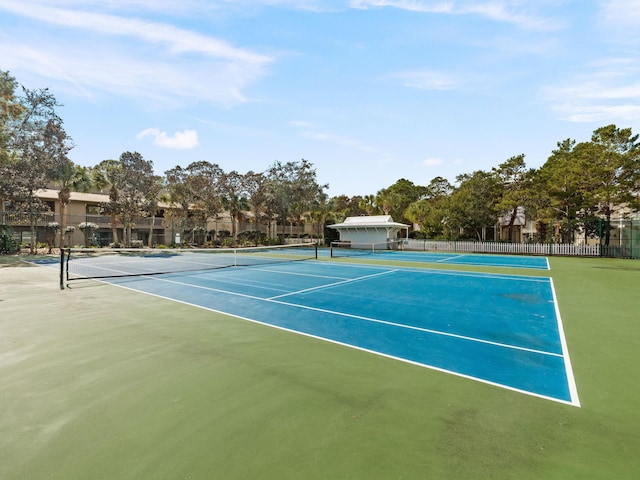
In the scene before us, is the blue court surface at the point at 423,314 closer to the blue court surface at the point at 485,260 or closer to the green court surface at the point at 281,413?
the green court surface at the point at 281,413

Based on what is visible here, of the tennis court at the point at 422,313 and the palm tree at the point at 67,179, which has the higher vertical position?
the palm tree at the point at 67,179

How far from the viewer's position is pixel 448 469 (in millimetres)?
3219

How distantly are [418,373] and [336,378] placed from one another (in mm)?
1369

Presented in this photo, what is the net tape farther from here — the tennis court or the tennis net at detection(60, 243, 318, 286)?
the tennis court

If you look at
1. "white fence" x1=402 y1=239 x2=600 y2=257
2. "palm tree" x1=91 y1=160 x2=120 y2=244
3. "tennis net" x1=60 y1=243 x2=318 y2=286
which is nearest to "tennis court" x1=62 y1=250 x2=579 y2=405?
"tennis net" x1=60 y1=243 x2=318 y2=286

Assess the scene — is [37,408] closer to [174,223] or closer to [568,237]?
[568,237]

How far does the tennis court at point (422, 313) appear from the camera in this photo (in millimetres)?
5945

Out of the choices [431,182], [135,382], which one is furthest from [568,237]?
[135,382]

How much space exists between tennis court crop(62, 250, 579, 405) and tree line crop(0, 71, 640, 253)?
2093cm

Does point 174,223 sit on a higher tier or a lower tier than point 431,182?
lower

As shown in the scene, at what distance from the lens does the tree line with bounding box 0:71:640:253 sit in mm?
29531

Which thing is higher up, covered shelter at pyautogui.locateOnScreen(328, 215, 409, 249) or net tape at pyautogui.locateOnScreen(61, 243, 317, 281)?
covered shelter at pyautogui.locateOnScreen(328, 215, 409, 249)

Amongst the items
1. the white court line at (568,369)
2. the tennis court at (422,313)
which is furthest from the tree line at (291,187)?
the white court line at (568,369)

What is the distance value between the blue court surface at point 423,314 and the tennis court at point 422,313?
0.02m
